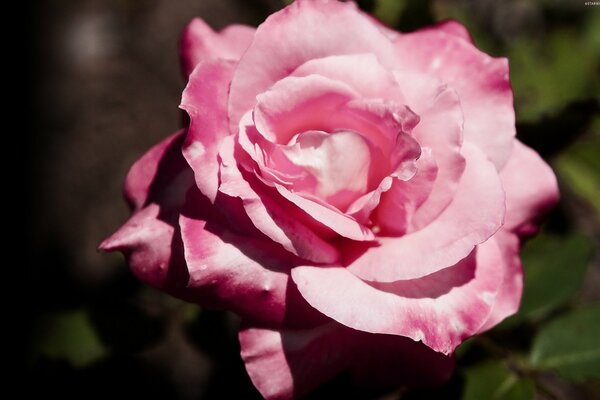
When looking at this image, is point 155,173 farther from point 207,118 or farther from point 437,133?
point 437,133

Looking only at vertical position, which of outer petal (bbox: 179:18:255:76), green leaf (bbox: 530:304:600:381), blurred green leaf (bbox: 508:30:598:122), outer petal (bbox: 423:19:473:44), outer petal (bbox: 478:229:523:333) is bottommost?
green leaf (bbox: 530:304:600:381)

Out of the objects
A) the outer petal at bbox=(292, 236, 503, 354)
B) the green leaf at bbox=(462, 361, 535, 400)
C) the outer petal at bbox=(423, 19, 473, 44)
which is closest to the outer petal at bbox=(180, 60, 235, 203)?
the outer petal at bbox=(292, 236, 503, 354)

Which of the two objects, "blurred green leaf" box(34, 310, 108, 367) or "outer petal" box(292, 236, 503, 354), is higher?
"outer petal" box(292, 236, 503, 354)

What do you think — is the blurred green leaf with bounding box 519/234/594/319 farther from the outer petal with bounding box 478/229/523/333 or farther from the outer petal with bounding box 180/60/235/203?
the outer petal with bounding box 180/60/235/203

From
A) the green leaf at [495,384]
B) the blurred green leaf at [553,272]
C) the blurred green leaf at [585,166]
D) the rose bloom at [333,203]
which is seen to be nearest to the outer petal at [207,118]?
the rose bloom at [333,203]

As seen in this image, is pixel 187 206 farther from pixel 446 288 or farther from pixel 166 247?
pixel 446 288

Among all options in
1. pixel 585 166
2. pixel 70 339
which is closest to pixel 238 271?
pixel 70 339

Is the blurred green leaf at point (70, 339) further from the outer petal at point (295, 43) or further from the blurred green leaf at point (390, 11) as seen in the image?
the blurred green leaf at point (390, 11)

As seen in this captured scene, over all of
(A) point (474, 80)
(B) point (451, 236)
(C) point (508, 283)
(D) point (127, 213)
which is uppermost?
(A) point (474, 80)
